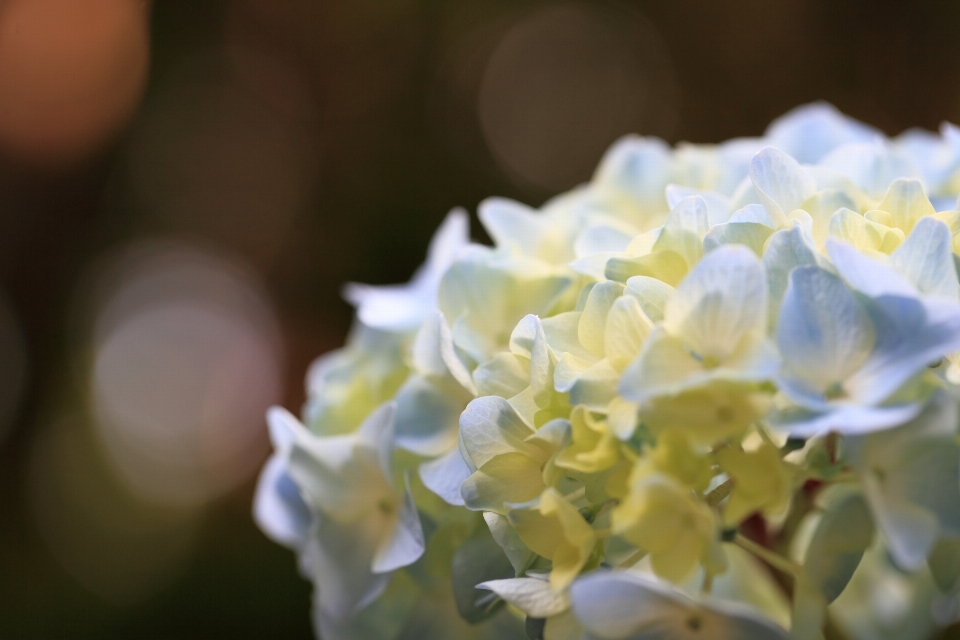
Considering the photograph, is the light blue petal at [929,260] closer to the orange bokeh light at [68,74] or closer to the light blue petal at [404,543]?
the light blue petal at [404,543]

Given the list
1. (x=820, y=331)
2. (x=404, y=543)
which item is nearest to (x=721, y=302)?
(x=820, y=331)

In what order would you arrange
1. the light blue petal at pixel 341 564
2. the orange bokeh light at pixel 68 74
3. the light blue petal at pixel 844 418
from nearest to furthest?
1. the light blue petal at pixel 844 418
2. the light blue petal at pixel 341 564
3. the orange bokeh light at pixel 68 74

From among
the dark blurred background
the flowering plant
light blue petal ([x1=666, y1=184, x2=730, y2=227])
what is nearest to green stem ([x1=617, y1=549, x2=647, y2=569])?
the flowering plant

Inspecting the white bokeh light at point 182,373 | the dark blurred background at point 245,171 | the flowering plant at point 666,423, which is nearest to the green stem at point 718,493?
the flowering plant at point 666,423

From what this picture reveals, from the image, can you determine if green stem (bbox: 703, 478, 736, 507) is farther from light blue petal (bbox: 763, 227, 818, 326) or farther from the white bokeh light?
the white bokeh light

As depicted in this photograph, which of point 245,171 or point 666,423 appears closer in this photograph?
point 666,423

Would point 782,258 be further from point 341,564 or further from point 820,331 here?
point 341,564

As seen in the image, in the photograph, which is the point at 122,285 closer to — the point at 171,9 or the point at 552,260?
the point at 171,9
